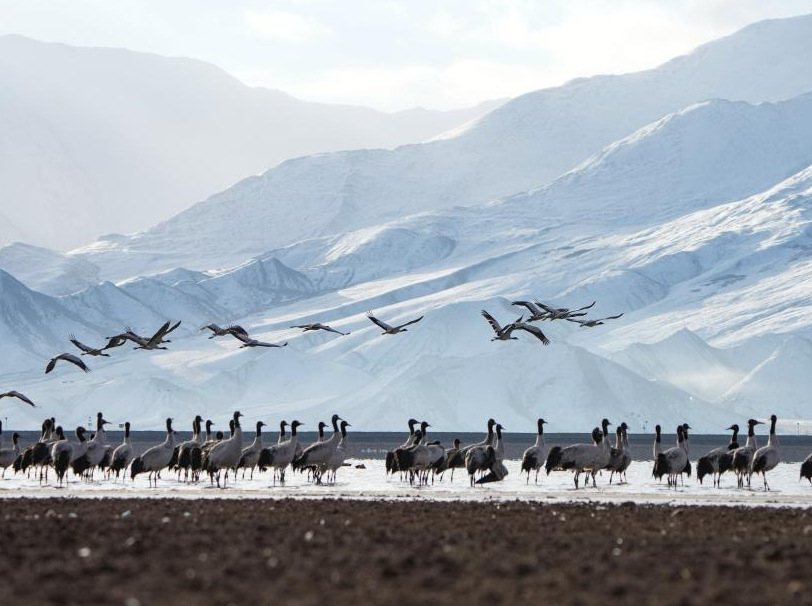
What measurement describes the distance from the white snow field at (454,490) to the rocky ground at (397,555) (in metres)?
7.26

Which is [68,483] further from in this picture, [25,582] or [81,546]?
[25,582]

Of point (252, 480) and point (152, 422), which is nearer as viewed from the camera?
point (252, 480)

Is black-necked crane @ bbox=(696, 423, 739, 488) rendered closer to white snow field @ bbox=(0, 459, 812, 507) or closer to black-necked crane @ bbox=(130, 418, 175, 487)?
white snow field @ bbox=(0, 459, 812, 507)

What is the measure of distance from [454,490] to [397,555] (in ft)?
72.7

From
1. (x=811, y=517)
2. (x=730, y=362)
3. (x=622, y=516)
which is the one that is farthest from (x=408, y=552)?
(x=730, y=362)

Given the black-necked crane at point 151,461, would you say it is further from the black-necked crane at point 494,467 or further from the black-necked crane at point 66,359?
the black-necked crane at point 494,467

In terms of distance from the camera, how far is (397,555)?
2228cm

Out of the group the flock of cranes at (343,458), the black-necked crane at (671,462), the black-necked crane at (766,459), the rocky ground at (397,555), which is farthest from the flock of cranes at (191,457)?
the black-necked crane at (766,459)

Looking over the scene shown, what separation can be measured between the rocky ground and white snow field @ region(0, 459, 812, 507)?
7.26m

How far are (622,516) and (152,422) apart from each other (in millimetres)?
146087

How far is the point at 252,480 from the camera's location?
50.5m

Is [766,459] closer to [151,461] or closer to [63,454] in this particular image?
[151,461]

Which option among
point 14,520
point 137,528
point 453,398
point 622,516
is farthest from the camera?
point 453,398

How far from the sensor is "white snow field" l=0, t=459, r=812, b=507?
39625 mm
